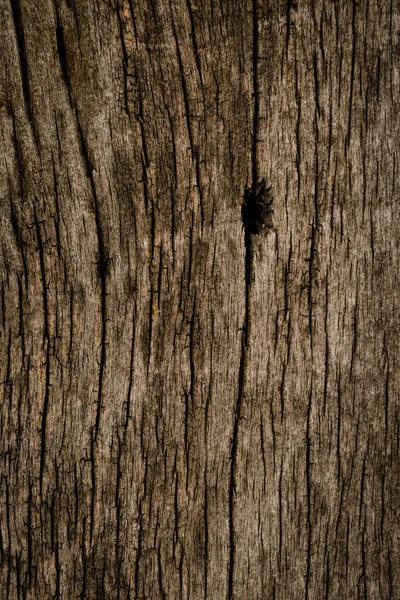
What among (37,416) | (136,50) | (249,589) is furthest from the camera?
(249,589)

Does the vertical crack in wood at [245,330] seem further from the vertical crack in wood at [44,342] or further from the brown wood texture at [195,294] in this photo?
the vertical crack in wood at [44,342]

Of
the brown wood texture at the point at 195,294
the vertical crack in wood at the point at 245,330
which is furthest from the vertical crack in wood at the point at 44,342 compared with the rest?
the vertical crack in wood at the point at 245,330

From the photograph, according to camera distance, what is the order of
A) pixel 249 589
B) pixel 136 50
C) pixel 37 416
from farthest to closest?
1. pixel 249 589
2. pixel 37 416
3. pixel 136 50

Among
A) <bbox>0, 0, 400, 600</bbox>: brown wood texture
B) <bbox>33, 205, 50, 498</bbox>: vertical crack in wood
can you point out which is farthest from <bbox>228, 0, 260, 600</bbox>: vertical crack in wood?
<bbox>33, 205, 50, 498</bbox>: vertical crack in wood

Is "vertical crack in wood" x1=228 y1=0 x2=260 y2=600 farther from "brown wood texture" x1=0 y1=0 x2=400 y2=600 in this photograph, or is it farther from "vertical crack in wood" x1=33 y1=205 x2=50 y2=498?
"vertical crack in wood" x1=33 y1=205 x2=50 y2=498

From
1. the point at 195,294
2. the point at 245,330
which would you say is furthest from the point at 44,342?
the point at 245,330

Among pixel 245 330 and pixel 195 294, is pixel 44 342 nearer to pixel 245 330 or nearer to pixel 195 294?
pixel 195 294

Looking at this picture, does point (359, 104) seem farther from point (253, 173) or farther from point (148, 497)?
point (148, 497)

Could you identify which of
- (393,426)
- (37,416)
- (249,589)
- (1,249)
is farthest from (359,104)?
(249,589)
